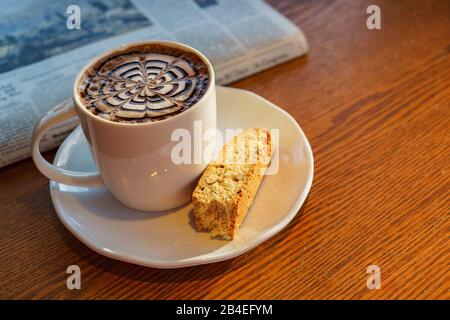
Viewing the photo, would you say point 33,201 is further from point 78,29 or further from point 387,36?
point 387,36

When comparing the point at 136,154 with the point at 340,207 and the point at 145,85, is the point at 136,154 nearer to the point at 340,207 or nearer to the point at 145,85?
the point at 145,85

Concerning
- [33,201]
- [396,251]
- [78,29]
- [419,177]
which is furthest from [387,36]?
[33,201]

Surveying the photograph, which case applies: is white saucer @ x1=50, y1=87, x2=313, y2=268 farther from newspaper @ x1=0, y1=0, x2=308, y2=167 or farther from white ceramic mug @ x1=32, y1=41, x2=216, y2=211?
newspaper @ x1=0, y1=0, x2=308, y2=167

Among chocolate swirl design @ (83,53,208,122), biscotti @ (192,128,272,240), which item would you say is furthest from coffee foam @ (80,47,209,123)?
→ biscotti @ (192,128,272,240)

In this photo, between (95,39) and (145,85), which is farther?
(95,39)

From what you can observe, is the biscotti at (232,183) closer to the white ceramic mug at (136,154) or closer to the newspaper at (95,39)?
the white ceramic mug at (136,154)

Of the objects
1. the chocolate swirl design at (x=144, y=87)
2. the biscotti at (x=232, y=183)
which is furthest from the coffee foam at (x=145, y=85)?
the biscotti at (x=232, y=183)

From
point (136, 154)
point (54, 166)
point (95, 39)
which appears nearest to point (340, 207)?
point (136, 154)
